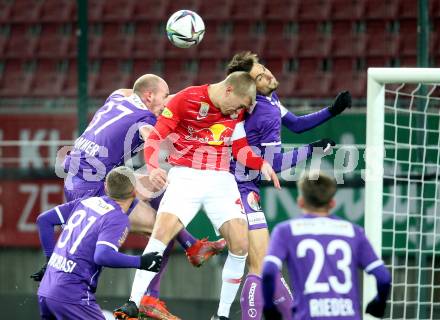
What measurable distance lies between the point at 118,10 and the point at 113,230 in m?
7.87

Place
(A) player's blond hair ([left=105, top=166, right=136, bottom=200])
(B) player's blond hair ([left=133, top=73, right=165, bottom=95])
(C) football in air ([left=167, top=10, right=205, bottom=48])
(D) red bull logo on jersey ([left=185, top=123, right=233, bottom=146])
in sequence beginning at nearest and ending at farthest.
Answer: (A) player's blond hair ([left=105, top=166, right=136, bottom=200]), (D) red bull logo on jersey ([left=185, top=123, right=233, bottom=146]), (B) player's blond hair ([left=133, top=73, right=165, bottom=95]), (C) football in air ([left=167, top=10, right=205, bottom=48])

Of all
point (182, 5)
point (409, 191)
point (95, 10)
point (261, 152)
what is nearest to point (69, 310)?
point (261, 152)

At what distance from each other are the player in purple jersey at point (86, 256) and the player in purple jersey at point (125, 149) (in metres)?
0.96

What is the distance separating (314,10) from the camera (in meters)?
11.9

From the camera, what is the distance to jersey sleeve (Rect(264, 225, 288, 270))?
4.33m

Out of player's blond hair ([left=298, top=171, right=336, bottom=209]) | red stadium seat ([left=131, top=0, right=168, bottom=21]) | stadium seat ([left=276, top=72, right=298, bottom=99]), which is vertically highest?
red stadium seat ([left=131, top=0, right=168, bottom=21])

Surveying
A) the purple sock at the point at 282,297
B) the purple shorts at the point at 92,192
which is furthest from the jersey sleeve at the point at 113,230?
the purple sock at the point at 282,297

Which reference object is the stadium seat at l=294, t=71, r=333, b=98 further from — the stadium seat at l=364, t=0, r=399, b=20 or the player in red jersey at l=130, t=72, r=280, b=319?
the player in red jersey at l=130, t=72, r=280, b=319

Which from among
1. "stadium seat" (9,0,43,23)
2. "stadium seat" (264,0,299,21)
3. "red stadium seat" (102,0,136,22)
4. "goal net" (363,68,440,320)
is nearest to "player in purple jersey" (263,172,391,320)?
"goal net" (363,68,440,320)

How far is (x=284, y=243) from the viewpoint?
172 inches

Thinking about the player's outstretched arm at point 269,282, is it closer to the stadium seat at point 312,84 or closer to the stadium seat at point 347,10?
the stadium seat at point 312,84

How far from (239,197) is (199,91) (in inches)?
27.6

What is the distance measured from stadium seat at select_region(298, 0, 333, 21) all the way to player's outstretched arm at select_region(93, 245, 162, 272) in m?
7.11

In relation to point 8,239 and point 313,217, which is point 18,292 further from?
point 313,217
